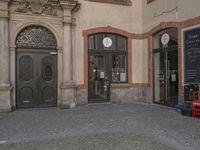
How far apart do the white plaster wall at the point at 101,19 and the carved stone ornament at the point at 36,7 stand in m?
1.16

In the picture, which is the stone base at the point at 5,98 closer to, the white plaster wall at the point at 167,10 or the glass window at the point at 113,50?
the glass window at the point at 113,50

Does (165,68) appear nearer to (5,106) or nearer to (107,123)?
(107,123)

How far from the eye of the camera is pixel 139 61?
1131cm

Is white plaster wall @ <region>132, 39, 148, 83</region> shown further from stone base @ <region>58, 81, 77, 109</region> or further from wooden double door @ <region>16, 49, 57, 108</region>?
wooden double door @ <region>16, 49, 57, 108</region>

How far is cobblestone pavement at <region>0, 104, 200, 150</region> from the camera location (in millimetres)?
4859

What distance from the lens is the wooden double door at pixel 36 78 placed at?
31.0 feet

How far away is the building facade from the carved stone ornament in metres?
0.04

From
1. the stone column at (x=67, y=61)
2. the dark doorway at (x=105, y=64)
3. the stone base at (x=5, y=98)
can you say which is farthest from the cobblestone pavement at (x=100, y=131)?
the dark doorway at (x=105, y=64)

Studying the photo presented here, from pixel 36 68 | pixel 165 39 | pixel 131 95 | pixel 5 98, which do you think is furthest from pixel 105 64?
pixel 5 98

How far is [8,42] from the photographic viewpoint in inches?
355

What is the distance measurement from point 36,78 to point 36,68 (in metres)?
0.38

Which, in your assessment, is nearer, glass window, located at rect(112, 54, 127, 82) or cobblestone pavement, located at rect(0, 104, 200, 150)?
cobblestone pavement, located at rect(0, 104, 200, 150)

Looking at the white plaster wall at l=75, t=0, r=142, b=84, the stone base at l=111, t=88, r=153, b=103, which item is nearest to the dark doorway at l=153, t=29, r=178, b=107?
the stone base at l=111, t=88, r=153, b=103

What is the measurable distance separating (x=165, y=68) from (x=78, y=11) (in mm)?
4158
